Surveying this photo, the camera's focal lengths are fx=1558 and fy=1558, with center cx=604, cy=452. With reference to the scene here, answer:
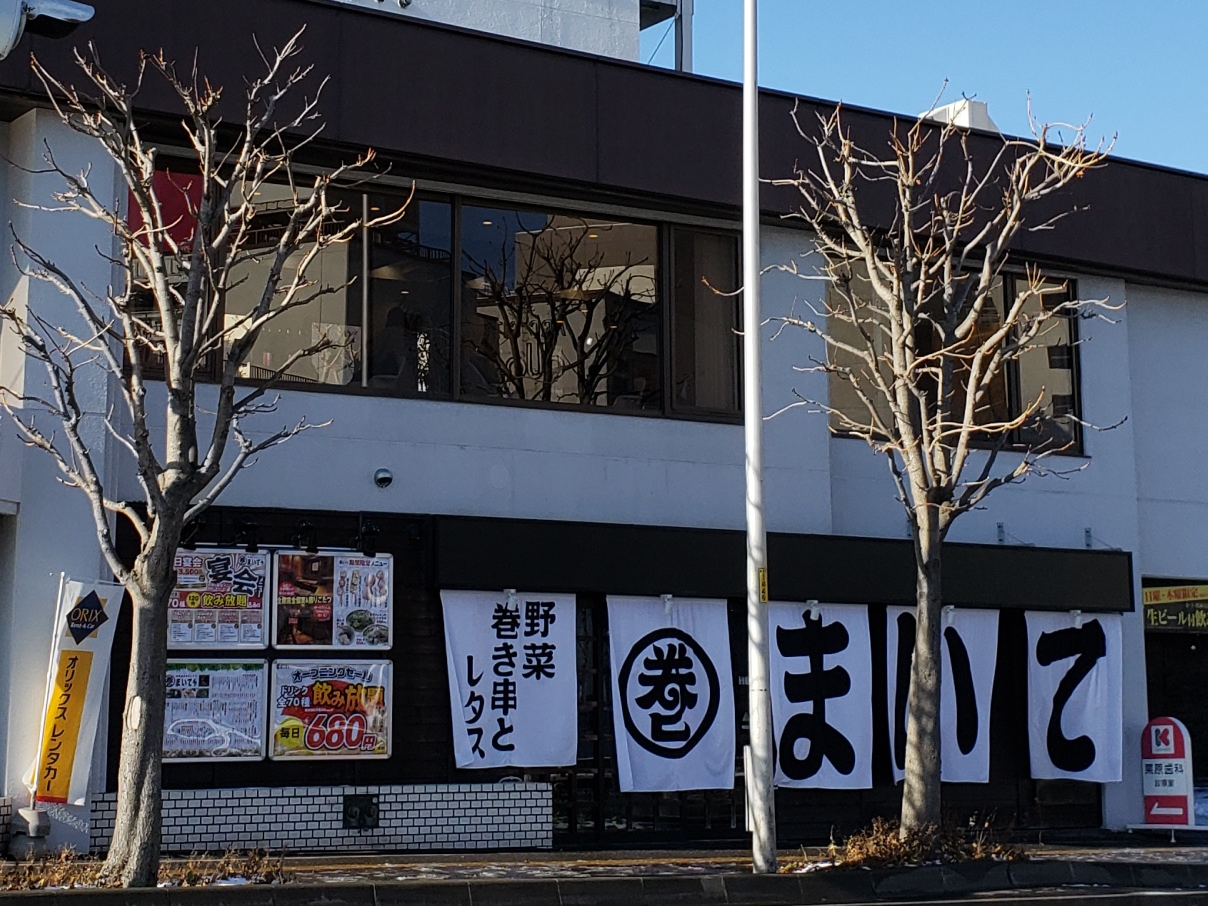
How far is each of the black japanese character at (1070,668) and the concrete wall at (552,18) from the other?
37.2ft

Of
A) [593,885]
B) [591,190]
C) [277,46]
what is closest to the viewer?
[593,885]

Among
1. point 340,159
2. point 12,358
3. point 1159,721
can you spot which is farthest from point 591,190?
point 1159,721

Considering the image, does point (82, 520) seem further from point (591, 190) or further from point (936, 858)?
point (936, 858)

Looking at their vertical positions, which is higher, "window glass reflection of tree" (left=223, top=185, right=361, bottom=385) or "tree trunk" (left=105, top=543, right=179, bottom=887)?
"window glass reflection of tree" (left=223, top=185, right=361, bottom=385)

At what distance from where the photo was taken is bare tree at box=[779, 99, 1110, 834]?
14.7m

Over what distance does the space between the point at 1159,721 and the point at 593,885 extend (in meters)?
8.92

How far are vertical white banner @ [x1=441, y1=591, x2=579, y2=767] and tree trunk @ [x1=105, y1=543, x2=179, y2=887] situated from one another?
4302 millimetres

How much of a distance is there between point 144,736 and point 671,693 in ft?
21.2

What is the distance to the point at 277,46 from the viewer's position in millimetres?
15398

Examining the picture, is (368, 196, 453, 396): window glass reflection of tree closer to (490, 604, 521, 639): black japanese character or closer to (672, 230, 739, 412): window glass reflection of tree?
(490, 604, 521, 639): black japanese character

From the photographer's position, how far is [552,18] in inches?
955

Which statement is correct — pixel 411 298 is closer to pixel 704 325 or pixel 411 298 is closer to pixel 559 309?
pixel 559 309

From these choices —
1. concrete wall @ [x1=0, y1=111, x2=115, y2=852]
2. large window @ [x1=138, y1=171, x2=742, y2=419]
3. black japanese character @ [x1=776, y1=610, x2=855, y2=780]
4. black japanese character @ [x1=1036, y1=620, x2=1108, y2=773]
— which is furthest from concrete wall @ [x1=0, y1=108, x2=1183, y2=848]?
black japanese character @ [x1=776, y1=610, x2=855, y2=780]

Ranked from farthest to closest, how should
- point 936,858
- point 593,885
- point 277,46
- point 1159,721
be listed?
point 1159,721 → point 277,46 → point 936,858 → point 593,885
